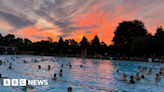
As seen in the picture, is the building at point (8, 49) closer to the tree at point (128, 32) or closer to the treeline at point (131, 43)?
the treeline at point (131, 43)

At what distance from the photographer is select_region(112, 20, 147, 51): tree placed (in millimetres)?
59688

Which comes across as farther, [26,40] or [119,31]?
[26,40]

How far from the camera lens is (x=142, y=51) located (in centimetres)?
3938

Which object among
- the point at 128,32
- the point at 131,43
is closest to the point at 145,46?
the point at 131,43

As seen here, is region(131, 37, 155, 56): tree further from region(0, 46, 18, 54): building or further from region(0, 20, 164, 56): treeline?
region(0, 46, 18, 54): building

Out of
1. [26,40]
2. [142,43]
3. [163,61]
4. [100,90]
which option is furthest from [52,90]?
[26,40]

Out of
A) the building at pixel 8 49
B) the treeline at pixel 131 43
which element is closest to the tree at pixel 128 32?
the treeline at pixel 131 43

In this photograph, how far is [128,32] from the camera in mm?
60094

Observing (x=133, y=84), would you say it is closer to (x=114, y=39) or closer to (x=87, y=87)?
(x=87, y=87)

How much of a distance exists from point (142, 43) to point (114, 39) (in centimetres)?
2459

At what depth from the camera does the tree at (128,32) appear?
59688 millimetres

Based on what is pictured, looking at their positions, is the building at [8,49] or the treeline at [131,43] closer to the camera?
the treeline at [131,43]

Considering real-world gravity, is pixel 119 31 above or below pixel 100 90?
above

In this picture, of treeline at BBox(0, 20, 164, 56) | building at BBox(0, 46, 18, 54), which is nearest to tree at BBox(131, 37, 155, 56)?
treeline at BBox(0, 20, 164, 56)
